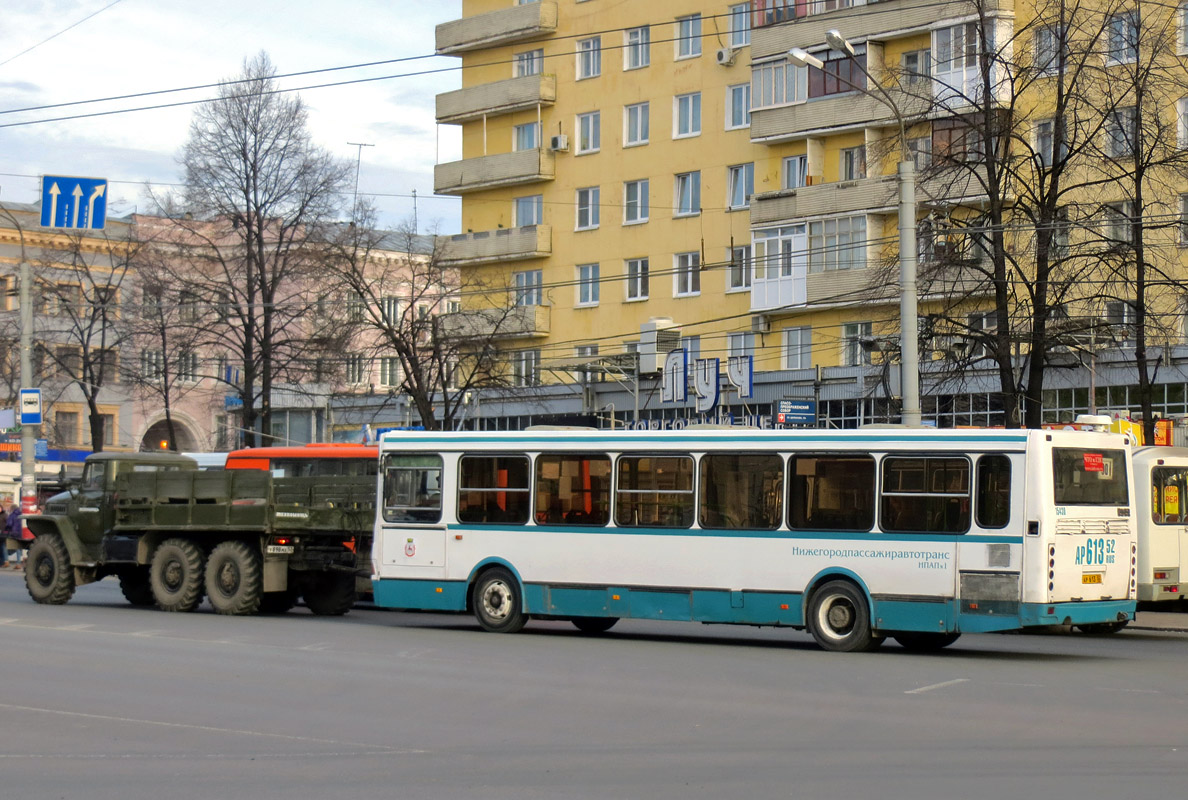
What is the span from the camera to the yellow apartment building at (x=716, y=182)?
4462cm

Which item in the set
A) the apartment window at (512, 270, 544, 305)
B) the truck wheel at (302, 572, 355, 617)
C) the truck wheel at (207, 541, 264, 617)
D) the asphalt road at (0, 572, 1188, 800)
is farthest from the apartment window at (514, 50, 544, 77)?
the asphalt road at (0, 572, 1188, 800)

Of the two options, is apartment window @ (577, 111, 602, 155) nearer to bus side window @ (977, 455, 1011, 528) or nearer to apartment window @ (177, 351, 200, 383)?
apartment window @ (177, 351, 200, 383)

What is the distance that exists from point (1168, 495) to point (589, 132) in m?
36.1

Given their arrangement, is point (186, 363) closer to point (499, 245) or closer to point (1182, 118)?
point (499, 245)

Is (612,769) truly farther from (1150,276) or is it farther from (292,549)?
(1150,276)

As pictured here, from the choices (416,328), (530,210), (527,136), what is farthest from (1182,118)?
(527,136)

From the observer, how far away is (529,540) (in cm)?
2073

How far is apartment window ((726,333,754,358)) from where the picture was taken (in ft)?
170

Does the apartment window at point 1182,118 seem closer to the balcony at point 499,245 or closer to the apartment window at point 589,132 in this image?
the apartment window at point 589,132

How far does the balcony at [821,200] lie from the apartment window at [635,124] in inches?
264

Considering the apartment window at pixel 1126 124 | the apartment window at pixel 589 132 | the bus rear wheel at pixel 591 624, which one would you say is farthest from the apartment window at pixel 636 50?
the bus rear wheel at pixel 591 624

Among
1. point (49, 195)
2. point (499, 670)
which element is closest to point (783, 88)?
point (49, 195)

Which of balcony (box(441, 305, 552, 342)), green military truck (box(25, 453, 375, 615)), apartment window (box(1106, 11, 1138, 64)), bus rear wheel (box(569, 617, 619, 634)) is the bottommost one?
bus rear wheel (box(569, 617, 619, 634))

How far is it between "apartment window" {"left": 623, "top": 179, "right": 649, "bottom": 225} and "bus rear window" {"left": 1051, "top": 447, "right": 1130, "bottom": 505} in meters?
37.7
